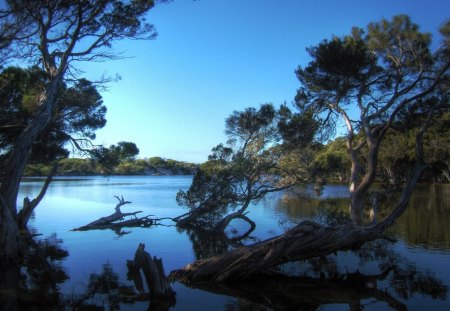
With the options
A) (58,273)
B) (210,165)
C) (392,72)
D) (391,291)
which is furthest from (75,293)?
(210,165)

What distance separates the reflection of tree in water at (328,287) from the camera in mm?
9477

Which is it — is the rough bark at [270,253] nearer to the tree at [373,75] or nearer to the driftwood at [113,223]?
the tree at [373,75]

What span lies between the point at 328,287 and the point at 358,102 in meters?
6.32

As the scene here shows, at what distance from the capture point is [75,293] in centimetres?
987

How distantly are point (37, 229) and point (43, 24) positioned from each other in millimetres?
11450

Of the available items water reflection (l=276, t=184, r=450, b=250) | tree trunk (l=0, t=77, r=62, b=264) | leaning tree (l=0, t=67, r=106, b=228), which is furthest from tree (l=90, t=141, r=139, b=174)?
water reflection (l=276, t=184, r=450, b=250)

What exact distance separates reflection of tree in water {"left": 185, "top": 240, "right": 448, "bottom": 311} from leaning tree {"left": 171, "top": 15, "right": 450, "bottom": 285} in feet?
1.72

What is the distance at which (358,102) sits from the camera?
Answer: 14.0 meters

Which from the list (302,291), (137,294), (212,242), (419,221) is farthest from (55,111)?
(419,221)

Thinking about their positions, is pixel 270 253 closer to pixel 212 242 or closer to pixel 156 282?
pixel 156 282

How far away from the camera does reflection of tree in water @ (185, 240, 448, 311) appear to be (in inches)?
373

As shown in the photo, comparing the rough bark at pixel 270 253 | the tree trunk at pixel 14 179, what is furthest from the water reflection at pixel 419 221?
the tree trunk at pixel 14 179

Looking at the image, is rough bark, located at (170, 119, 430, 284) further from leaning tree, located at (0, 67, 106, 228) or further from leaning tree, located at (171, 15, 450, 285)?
leaning tree, located at (0, 67, 106, 228)

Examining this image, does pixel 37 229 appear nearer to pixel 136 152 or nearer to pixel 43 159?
pixel 43 159
